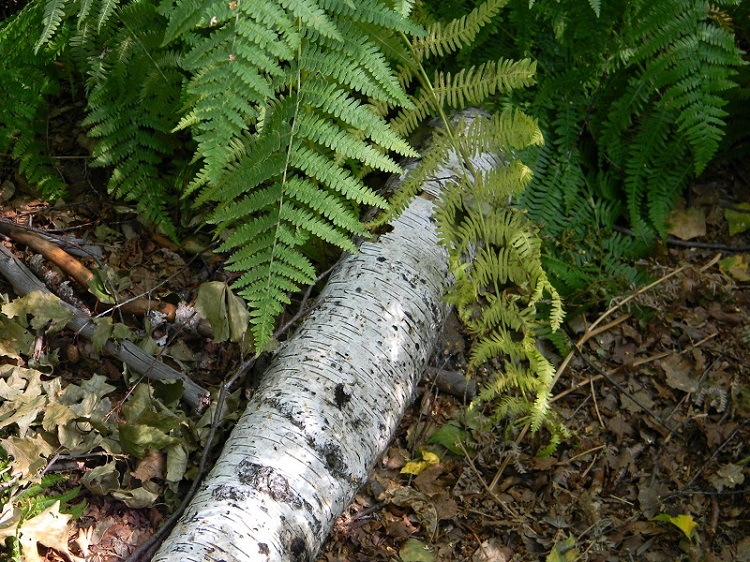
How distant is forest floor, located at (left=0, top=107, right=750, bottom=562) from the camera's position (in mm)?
2559

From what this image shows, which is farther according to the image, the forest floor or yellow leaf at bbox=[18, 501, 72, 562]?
the forest floor

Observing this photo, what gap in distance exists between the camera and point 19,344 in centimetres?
253

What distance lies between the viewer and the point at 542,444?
2842 mm

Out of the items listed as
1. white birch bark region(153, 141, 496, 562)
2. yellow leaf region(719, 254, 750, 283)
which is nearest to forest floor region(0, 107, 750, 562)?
yellow leaf region(719, 254, 750, 283)

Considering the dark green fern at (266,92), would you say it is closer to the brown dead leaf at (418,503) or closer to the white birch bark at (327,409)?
the white birch bark at (327,409)

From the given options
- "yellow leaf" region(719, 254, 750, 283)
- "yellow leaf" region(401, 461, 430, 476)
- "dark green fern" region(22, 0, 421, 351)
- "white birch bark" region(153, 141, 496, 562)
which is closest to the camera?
"white birch bark" region(153, 141, 496, 562)

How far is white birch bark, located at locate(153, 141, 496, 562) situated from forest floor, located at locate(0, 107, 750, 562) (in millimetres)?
347

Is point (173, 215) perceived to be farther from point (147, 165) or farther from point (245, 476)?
point (245, 476)

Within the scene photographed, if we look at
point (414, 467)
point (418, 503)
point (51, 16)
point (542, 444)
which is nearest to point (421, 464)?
point (414, 467)

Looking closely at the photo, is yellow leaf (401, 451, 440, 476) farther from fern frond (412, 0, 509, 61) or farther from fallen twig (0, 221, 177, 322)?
fern frond (412, 0, 509, 61)

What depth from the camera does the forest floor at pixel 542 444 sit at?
2559 millimetres

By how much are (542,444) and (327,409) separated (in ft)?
3.47

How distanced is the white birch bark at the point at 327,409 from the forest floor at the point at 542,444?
1.14ft

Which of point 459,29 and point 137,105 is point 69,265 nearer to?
point 137,105
